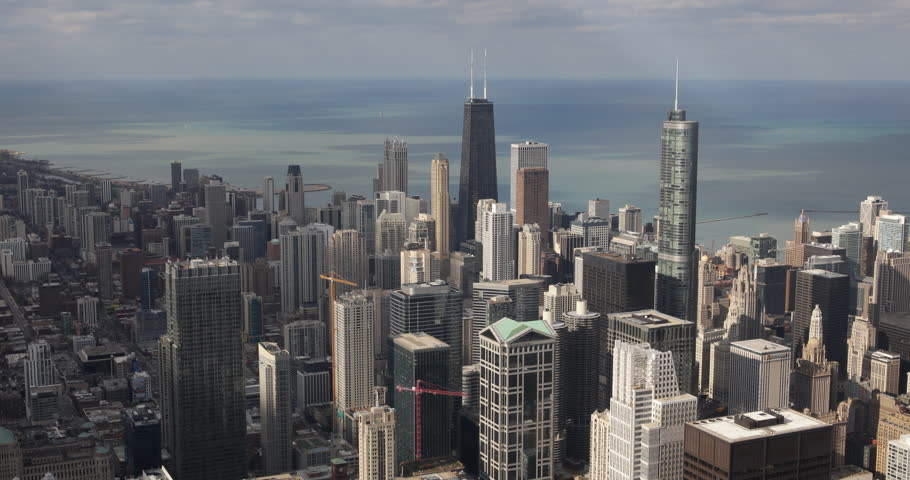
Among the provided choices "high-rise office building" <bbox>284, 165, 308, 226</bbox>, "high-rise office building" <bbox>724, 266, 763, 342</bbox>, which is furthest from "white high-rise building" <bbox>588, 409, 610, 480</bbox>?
"high-rise office building" <bbox>284, 165, 308, 226</bbox>

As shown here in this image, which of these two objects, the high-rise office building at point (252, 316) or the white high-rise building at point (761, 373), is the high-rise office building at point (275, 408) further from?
the white high-rise building at point (761, 373)

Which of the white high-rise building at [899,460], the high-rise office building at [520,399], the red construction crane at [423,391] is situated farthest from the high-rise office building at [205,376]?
the white high-rise building at [899,460]

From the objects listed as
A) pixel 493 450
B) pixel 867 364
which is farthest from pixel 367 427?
pixel 867 364

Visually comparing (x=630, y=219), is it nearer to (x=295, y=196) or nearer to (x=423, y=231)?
(x=423, y=231)

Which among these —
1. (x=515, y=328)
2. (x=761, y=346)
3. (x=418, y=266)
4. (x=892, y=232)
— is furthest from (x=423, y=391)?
(x=892, y=232)

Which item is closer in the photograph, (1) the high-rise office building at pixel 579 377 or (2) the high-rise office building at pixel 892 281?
(1) the high-rise office building at pixel 579 377

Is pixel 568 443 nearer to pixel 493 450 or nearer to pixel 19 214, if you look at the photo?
pixel 493 450

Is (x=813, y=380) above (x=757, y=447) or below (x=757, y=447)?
below
